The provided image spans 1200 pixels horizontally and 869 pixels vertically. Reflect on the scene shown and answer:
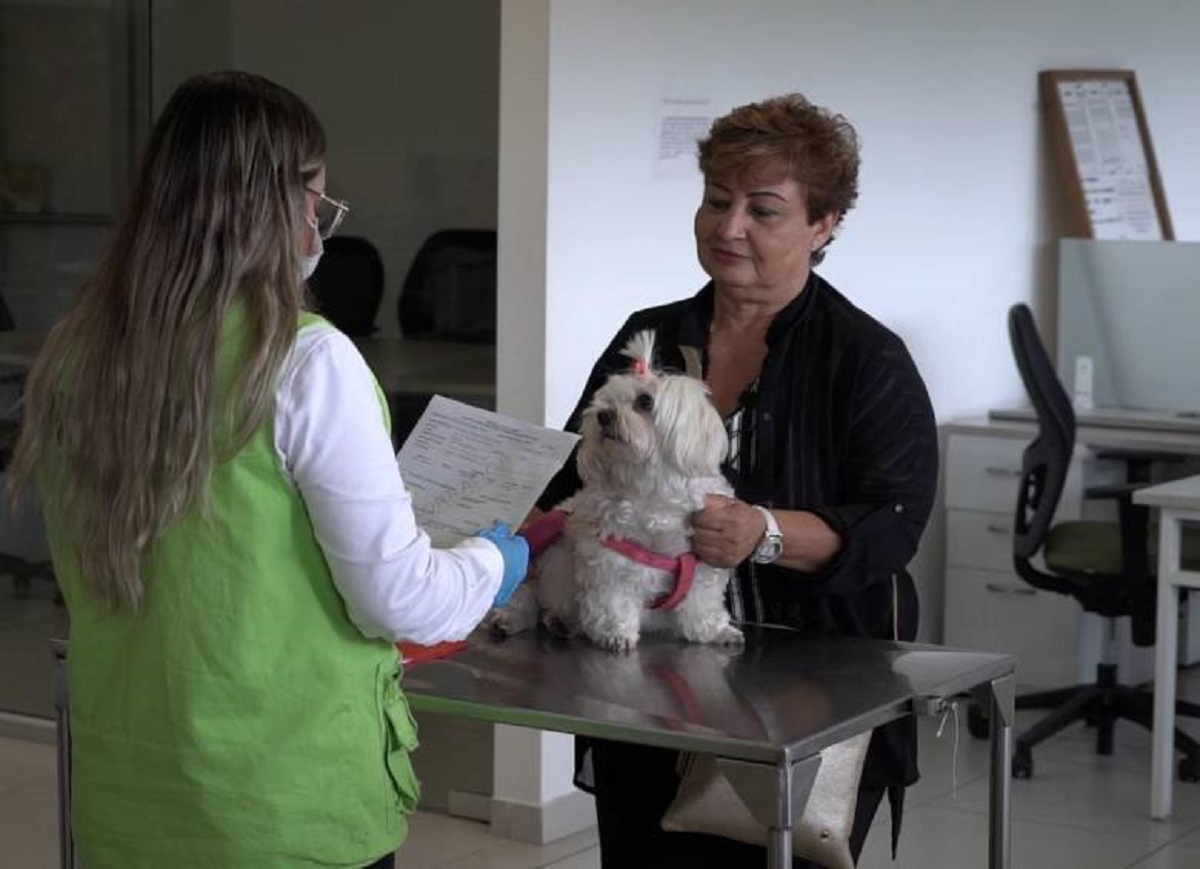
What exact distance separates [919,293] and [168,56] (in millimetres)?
2281

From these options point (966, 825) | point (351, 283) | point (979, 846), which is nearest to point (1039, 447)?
point (966, 825)

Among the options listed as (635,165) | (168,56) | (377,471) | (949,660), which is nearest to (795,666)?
(949,660)

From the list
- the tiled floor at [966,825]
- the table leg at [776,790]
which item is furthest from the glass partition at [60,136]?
the table leg at [776,790]

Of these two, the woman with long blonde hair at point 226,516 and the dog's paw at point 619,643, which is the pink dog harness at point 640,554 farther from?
the woman with long blonde hair at point 226,516

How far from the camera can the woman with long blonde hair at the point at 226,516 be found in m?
2.01

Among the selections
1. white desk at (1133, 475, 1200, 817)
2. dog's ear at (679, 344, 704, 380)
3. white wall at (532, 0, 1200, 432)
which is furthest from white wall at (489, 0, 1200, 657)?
Result: dog's ear at (679, 344, 704, 380)

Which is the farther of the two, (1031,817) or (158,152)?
(1031,817)

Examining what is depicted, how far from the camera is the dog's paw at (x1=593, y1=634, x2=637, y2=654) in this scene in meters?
2.70

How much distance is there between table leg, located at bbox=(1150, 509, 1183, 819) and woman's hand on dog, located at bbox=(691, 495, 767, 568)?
2.66 metres

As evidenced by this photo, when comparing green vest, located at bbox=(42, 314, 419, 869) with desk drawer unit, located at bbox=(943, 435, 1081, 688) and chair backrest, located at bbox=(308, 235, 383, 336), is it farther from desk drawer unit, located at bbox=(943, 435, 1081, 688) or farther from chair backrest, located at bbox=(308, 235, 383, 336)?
desk drawer unit, located at bbox=(943, 435, 1081, 688)

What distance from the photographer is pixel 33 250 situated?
18.4 feet

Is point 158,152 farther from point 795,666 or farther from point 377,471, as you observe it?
point 795,666

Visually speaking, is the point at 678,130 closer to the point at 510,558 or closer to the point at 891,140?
the point at 891,140

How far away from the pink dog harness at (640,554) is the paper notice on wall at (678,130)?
7.73ft
